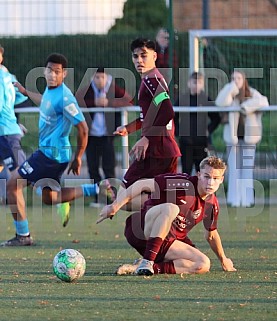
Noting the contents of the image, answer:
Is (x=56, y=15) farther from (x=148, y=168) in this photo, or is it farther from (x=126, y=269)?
(x=126, y=269)

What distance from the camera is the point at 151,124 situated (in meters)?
9.14

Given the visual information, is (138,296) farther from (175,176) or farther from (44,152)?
(44,152)

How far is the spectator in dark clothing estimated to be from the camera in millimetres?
14367

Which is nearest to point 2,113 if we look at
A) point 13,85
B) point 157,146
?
point 13,85

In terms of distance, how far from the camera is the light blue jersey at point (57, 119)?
10.3 m

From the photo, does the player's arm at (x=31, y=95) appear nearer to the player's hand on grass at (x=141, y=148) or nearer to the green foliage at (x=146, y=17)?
the player's hand on grass at (x=141, y=148)

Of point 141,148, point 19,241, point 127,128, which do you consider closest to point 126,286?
point 141,148

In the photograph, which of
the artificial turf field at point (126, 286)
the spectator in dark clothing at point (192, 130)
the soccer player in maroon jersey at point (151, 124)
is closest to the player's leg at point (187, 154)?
the spectator in dark clothing at point (192, 130)

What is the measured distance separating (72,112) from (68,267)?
3.23 metres

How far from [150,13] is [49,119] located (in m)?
20.8

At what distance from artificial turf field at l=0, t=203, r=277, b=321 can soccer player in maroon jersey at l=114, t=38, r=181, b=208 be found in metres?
0.89

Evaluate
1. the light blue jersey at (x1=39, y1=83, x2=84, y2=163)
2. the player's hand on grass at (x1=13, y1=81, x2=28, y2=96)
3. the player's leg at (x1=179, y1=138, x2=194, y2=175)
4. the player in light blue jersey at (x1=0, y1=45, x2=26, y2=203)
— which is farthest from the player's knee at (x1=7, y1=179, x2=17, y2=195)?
the player's leg at (x1=179, y1=138, x2=194, y2=175)

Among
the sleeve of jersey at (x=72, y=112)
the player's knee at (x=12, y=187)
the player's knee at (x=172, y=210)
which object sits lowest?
the player's knee at (x=12, y=187)

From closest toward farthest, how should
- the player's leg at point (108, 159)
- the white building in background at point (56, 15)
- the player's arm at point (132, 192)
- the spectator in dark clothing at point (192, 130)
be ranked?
the player's arm at point (132, 192) < the spectator in dark clothing at point (192, 130) < the player's leg at point (108, 159) < the white building in background at point (56, 15)
